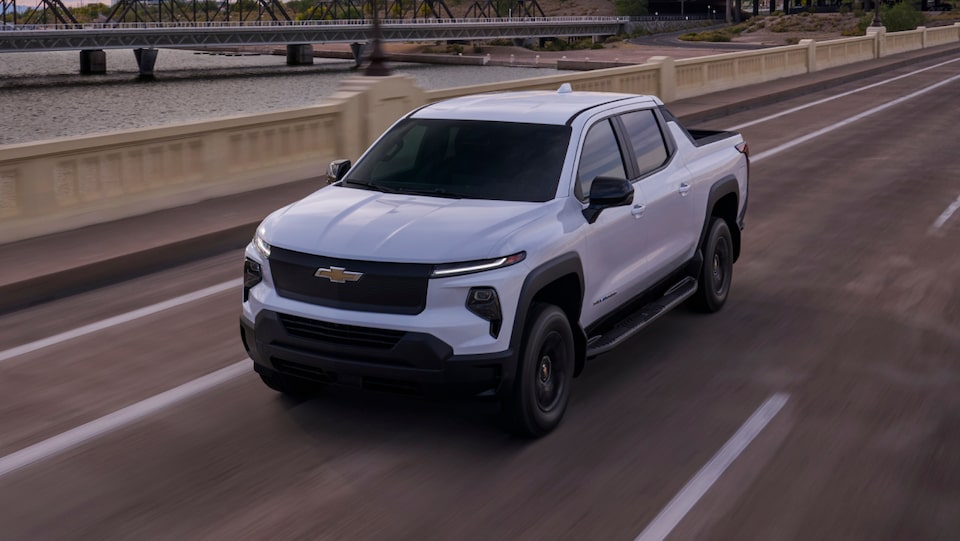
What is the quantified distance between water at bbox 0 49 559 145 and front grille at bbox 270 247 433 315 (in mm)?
54803

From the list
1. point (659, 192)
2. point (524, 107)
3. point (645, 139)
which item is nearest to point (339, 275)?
point (524, 107)

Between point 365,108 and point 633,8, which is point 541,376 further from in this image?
point 633,8

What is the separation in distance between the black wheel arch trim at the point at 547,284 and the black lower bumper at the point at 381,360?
0.53 ft

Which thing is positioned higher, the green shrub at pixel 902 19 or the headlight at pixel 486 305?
the green shrub at pixel 902 19

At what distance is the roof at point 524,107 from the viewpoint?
7.14 meters

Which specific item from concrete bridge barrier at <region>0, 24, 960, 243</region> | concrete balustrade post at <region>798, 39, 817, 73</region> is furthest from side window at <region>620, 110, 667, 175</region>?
concrete balustrade post at <region>798, 39, 817, 73</region>

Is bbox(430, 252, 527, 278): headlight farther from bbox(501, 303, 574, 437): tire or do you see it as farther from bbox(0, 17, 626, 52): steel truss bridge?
bbox(0, 17, 626, 52): steel truss bridge

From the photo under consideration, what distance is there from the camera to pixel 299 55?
415 ft

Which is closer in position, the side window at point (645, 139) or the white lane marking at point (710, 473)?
the white lane marking at point (710, 473)

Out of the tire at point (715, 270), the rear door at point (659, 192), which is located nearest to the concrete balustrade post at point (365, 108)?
the tire at point (715, 270)

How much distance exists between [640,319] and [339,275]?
2.39 meters

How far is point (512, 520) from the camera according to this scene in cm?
512

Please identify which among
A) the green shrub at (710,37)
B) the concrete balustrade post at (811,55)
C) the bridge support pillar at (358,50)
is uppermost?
the green shrub at (710,37)

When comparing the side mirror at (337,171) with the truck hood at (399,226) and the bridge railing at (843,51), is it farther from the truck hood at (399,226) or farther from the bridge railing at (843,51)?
the bridge railing at (843,51)
